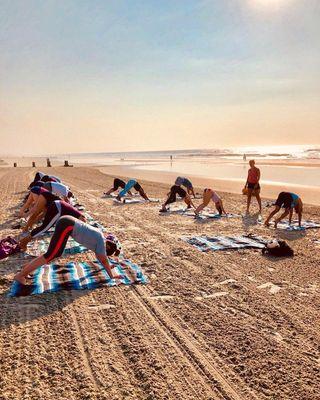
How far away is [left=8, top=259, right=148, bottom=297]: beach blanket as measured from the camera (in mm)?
5605

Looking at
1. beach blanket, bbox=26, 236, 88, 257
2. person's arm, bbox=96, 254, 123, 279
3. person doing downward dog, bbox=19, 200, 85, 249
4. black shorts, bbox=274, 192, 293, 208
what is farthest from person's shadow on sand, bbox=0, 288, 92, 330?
black shorts, bbox=274, 192, 293, 208

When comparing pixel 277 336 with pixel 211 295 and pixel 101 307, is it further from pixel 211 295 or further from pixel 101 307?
pixel 101 307

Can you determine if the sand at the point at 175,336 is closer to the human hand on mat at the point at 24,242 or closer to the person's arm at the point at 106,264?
the person's arm at the point at 106,264

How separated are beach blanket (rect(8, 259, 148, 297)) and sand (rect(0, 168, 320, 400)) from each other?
188 mm

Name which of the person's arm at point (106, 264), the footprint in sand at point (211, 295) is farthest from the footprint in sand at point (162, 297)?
the person's arm at point (106, 264)

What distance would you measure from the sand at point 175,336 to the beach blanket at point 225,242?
0.96 meters

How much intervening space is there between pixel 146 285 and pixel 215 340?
1.90 metres

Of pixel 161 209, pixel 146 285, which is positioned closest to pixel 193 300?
pixel 146 285

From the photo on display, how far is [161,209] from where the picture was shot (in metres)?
13.3

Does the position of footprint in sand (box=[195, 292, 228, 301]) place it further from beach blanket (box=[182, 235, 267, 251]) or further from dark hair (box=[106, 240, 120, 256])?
beach blanket (box=[182, 235, 267, 251])

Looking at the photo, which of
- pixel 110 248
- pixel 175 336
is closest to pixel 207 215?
pixel 110 248

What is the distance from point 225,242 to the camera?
8664mm

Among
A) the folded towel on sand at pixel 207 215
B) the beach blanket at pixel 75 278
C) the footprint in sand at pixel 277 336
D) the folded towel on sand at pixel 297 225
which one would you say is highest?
the folded towel on sand at pixel 207 215

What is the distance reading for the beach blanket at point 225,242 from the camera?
8.24m
